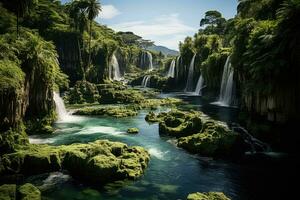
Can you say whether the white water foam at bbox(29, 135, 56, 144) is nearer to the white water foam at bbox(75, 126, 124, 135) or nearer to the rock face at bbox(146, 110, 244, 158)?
the white water foam at bbox(75, 126, 124, 135)

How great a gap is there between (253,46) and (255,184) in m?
16.8

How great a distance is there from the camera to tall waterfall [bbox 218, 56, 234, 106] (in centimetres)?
6047

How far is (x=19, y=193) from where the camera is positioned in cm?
2080

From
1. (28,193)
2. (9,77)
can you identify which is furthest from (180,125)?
(28,193)

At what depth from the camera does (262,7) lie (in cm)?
5975

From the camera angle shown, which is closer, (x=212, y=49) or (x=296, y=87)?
(x=296, y=87)

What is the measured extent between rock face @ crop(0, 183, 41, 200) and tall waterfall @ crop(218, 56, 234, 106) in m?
45.7

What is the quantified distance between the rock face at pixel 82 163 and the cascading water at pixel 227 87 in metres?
36.2

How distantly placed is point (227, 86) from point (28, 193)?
156 feet

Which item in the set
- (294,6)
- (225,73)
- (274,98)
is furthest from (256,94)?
(225,73)

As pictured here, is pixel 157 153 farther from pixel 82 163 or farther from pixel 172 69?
pixel 172 69

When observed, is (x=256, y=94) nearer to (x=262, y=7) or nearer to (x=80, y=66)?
(x=262, y=7)

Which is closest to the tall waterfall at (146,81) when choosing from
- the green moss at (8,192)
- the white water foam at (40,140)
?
the white water foam at (40,140)

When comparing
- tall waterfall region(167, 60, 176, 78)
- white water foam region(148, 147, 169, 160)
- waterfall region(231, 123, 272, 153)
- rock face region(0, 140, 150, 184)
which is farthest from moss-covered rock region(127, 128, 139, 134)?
tall waterfall region(167, 60, 176, 78)
